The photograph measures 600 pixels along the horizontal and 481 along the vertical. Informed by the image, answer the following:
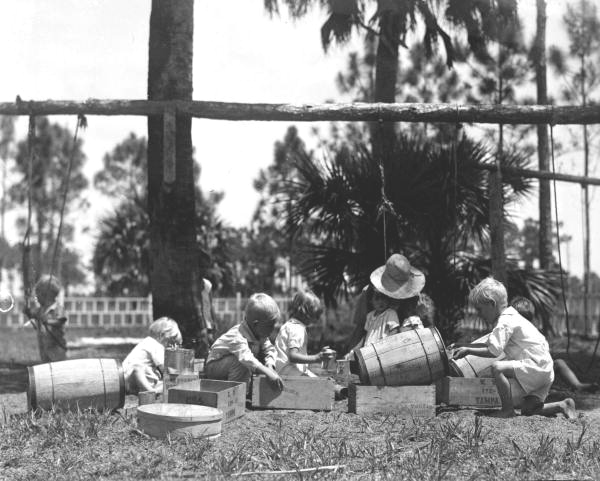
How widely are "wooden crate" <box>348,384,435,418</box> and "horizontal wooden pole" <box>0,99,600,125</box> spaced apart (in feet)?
11.5

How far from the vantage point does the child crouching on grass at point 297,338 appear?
21.7 feet

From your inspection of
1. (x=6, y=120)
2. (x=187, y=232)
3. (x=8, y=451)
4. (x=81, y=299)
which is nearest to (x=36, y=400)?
(x=8, y=451)

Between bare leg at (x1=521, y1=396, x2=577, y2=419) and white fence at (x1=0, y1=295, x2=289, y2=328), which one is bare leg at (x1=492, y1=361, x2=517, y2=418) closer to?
bare leg at (x1=521, y1=396, x2=577, y2=419)

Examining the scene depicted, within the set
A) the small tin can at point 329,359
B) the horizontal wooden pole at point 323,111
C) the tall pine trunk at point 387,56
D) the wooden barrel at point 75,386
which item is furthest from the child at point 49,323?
the tall pine trunk at point 387,56

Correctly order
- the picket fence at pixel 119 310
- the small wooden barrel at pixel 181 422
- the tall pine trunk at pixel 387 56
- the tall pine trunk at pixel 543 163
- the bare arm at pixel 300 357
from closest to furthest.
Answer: the small wooden barrel at pixel 181 422
the bare arm at pixel 300 357
the tall pine trunk at pixel 387 56
the tall pine trunk at pixel 543 163
the picket fence at pixel 119 310

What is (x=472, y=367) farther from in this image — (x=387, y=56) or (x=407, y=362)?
(x=387, y=56)

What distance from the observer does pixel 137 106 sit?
825cm

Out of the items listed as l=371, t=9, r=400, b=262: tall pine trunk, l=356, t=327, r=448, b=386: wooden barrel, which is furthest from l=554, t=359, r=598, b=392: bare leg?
l=371, t=9, r=400, b=262: tall pine trunk

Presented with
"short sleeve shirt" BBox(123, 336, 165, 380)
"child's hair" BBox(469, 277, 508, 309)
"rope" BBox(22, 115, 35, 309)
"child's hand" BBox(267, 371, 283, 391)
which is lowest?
"child's hand" BBox(267, 371, 283, 391)

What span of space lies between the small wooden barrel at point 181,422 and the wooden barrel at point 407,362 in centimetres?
143

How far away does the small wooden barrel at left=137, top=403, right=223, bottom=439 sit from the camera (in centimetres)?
479

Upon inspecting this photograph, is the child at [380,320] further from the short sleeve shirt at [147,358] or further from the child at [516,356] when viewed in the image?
the short sleeve shirt at [147,358]

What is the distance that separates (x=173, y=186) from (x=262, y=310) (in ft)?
9.34

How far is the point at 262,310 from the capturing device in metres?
6.06
